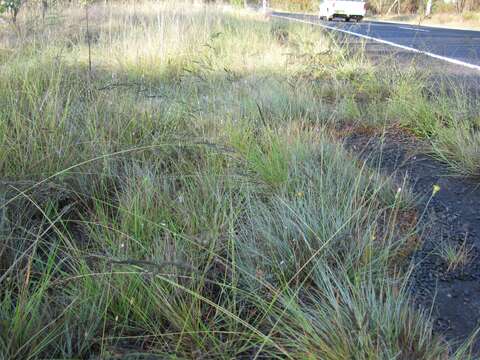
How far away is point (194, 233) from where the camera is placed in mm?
1532

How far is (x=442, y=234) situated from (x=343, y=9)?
15.4m

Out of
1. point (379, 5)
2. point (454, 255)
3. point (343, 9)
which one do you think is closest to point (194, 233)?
point (454, 255)

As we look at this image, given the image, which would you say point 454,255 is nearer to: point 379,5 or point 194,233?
point 194,233

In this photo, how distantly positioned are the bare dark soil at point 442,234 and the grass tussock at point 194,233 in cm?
8

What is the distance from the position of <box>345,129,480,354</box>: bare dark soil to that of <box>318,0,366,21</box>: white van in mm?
13824

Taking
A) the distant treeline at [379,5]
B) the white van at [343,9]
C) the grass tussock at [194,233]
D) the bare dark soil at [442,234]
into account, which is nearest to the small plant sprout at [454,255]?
the bare dark soil at [442,234]

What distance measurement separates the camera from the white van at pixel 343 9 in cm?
1502

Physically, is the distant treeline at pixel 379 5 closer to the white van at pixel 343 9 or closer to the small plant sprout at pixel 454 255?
the white van at pixel 343 9

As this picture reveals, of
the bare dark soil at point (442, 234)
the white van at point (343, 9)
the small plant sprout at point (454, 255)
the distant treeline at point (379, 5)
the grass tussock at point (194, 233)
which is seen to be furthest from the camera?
the white van at point (343, 9)

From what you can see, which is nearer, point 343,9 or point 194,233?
point 194,233

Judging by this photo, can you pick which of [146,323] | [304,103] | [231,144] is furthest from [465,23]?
[146,323]

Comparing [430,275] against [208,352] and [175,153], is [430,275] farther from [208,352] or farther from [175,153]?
[175,153]

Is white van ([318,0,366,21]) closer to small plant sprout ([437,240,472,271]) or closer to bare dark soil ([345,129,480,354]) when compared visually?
bare dark soil ([345,129,480,354])

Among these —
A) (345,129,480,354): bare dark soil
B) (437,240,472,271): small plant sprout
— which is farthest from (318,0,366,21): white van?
(437,240,472,271): small plant sprout
